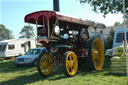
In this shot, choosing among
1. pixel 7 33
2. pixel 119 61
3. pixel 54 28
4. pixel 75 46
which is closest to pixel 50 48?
pixel 54 28

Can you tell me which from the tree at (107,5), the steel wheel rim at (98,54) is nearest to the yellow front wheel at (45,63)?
the steel wheel rim at (98,54)

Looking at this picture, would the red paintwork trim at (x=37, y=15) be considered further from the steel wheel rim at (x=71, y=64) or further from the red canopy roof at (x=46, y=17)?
the steel wheel rim at (x=71, y=64)

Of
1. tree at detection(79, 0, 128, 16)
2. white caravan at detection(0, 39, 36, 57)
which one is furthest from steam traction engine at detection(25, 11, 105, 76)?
white caravan at detection(0, 39, 36, 57)

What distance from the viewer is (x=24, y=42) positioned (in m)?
23.2

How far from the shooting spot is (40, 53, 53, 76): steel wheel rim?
23.8 feet

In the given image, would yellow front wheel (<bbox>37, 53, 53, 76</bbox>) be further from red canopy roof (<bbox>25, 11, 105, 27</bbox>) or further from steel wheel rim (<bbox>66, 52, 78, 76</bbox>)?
red canopy roof (<bbox>25, 11, 105, 27</bbox>)

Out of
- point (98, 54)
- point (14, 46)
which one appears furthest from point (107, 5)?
point (14, 46)

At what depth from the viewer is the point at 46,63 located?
296 inches

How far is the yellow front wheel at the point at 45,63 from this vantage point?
23.1 ft

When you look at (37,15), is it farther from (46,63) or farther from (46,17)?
(46,63)

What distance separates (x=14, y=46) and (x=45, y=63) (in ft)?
50.6

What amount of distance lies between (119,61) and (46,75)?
3239 mm

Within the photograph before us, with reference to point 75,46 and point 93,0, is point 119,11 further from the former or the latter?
point 75,46

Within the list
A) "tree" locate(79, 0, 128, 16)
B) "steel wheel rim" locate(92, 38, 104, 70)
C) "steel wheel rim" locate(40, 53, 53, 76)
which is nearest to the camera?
"steel wheel rim" locate(40, 53, 53, 76)
